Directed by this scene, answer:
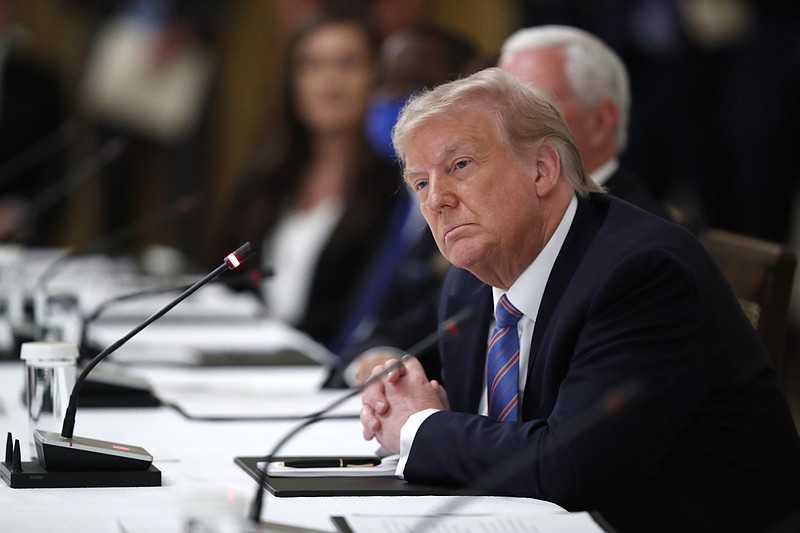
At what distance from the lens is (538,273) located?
1.95 metres

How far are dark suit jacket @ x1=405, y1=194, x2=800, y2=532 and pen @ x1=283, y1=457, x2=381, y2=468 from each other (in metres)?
0.11

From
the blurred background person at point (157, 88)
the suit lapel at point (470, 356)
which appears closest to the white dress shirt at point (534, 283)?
the suit lapel at point (470, 356)

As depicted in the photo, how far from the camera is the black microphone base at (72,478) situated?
175 cm

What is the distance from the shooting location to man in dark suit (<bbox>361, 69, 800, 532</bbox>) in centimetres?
171

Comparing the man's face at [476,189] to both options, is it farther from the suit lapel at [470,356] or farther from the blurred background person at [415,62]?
the blurred background person at [415,62]

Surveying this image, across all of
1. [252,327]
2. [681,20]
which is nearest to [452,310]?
[252,327]

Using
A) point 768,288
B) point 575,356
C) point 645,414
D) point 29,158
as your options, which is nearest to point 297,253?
point 29,158

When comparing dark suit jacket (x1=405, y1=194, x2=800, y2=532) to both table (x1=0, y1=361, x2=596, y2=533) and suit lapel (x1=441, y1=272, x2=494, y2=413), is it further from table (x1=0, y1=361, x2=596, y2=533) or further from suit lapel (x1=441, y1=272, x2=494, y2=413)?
suit lapel (x1=441, y1=272, x2=494, y2=413)

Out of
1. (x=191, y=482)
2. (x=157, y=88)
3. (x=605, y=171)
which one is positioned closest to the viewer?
(x=191, y=482)

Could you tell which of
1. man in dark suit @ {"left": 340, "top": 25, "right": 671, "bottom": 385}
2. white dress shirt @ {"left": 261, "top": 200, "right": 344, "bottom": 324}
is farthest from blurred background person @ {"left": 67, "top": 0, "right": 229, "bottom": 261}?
man in dark suit @ {"left": 340, "top": 25, "right": 671, "bottom": 385}

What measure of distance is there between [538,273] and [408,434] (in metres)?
0.31

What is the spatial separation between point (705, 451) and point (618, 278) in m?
0.26

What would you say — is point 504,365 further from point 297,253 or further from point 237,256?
point 297,253

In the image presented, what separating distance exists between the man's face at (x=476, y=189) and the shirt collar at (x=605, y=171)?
0.77 metres
